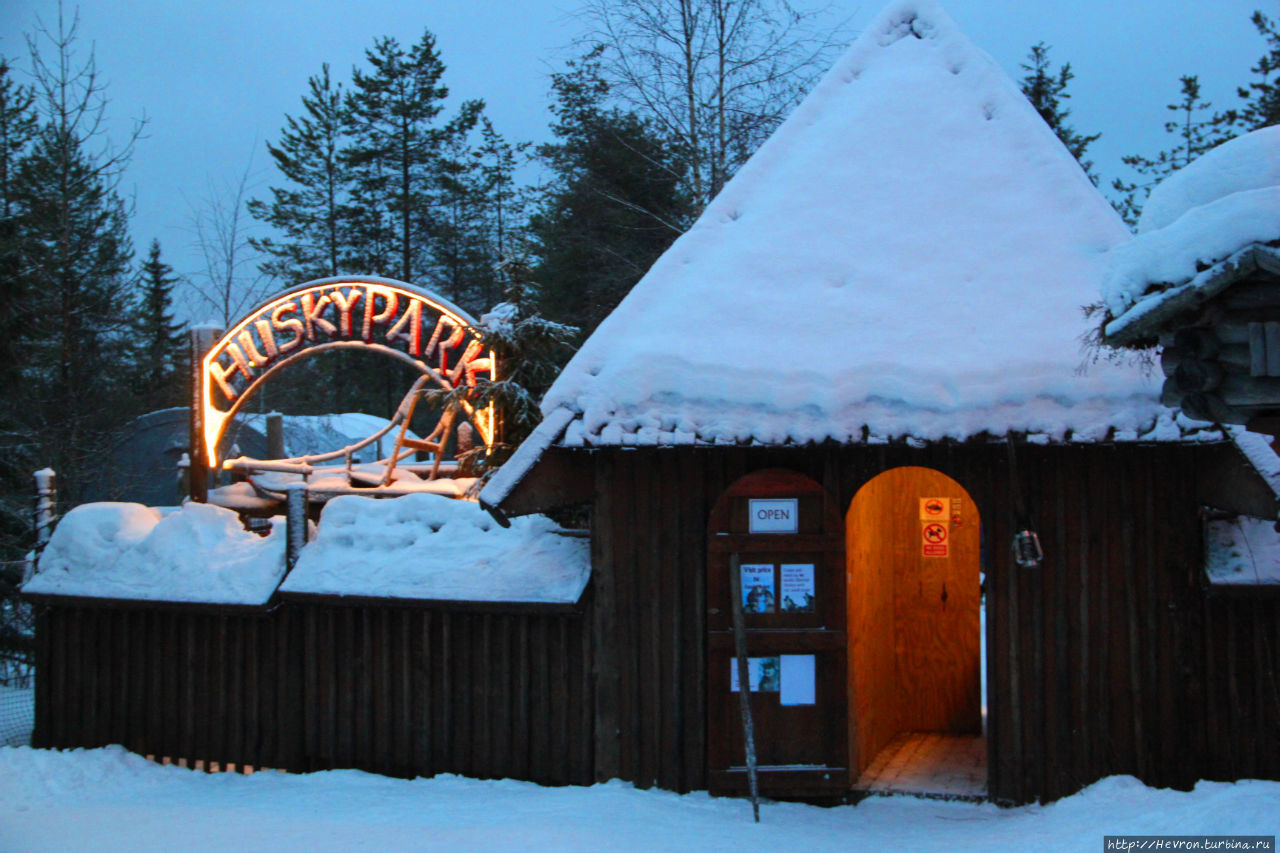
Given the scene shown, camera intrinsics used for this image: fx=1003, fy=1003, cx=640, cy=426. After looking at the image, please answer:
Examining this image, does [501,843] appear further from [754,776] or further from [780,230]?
[780,230]

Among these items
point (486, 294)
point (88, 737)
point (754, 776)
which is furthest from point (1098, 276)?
point (486, 294)

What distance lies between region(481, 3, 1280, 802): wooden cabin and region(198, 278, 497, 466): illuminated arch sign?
3643mm

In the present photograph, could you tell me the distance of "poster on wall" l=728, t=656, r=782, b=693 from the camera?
7102mm

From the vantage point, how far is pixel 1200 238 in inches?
168

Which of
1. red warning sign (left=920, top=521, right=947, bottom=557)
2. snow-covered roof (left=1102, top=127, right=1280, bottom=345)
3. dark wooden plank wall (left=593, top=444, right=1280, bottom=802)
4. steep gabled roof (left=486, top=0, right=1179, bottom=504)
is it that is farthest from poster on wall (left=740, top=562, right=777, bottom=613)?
red warning sign (left=920, top=521, right=947, bottom=557)

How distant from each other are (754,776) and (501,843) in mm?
1705

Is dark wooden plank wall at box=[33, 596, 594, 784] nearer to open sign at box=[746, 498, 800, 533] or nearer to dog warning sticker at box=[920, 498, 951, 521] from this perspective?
open sign at box=[746, 498, 800, 533]

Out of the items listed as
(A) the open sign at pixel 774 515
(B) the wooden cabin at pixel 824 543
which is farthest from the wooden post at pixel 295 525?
(A) the open sign at pixel 774 515

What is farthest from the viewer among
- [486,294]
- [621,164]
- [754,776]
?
[486,294]

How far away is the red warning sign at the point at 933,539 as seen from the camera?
9.92 metres

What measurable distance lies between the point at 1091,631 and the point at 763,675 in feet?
7.39

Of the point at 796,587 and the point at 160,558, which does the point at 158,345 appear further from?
the point at 796,587

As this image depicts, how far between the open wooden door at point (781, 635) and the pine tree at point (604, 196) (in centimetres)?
1131

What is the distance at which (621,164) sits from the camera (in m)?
19.8
